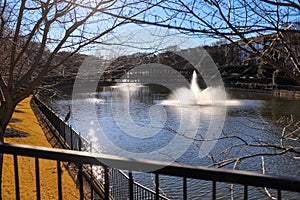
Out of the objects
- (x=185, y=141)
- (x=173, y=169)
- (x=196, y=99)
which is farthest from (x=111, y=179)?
(x=196, y=99)

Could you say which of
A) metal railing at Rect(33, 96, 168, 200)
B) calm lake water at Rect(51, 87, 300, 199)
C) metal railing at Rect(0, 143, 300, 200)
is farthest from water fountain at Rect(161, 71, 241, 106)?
metal railing at Rect(0, 143, 300, 200)

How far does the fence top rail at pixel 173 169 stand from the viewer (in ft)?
4.19

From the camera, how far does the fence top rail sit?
1.28 metres

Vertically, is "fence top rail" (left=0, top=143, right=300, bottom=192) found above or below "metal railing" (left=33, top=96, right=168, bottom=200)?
above

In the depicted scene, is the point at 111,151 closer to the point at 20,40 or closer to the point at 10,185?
the point at 10,185

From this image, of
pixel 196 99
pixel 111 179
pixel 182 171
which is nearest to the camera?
pixel 182 171

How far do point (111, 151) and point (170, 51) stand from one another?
9.63 metres

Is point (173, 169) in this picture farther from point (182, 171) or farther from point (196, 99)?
point (196, 99)

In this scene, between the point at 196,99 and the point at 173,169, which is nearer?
the point at 173,169

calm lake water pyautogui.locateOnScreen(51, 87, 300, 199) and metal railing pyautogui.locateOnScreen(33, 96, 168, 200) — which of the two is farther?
calm lake water pyautogui.locateOnScreen(51, 87, 300, 199)

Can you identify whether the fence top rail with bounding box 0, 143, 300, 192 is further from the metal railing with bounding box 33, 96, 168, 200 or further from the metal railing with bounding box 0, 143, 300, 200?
the metal railing with bounding box 33, 96, 168, 200

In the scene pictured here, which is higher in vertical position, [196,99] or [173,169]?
[173,169]

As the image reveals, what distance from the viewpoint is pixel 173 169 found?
1503 mm

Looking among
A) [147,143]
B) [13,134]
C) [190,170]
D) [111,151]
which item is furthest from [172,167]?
[13,134]
